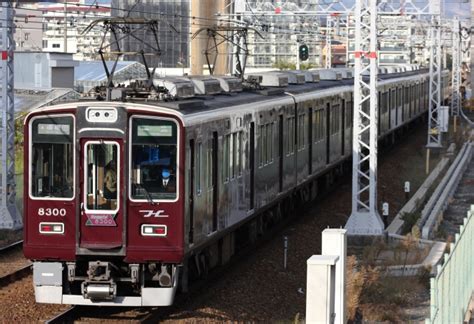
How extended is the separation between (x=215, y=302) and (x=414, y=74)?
31.8 meters

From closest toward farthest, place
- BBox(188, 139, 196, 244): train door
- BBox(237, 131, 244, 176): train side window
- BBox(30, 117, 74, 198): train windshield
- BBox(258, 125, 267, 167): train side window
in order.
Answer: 1. BBox(30, 117, 74, 198): train windshield
2. BBox(188, 139, 196, 244): train door
3. BBox(237, 131, 244, 176): train side window
4. BBox(258, 125, 267, 167): train side window

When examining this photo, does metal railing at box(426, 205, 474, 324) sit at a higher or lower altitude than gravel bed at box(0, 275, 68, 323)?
higher

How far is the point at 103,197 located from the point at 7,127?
775cm

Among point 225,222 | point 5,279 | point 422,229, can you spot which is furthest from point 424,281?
point 5,279

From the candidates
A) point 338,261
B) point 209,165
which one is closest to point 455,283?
point 338,261

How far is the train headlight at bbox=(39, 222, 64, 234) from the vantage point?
11.4m

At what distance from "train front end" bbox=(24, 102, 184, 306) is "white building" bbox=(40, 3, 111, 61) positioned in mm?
3086

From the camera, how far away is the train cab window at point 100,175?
37.1 feet

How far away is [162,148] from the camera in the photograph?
11.4 metres

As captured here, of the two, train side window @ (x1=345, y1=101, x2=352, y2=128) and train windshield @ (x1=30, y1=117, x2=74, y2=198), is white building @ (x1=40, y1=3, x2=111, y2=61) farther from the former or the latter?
train side window @ (x1=345, y1=101, x2=352, y2=128)

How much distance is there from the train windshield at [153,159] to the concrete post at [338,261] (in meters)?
1.75

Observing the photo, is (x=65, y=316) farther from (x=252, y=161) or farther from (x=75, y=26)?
(x=75, y=26)

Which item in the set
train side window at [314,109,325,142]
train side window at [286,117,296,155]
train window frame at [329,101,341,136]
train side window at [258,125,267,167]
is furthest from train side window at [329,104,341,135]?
train side window at [258,125,267,167]

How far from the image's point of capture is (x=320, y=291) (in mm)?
8930
